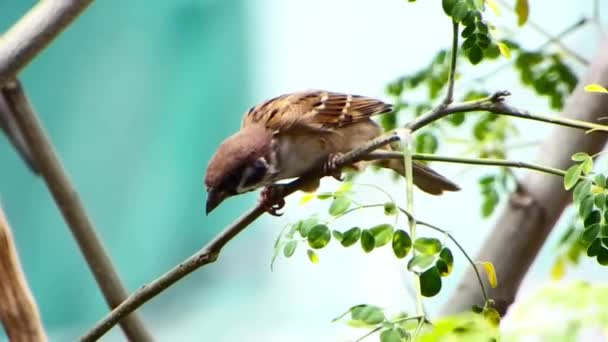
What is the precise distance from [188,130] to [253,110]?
1282mm

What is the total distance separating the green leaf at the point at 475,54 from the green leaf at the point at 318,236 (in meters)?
0.24

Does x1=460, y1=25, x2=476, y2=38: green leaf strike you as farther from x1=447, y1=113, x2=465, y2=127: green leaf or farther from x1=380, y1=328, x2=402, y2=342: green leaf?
x1=447, y1=113, x2=465, y2=127: green leaf

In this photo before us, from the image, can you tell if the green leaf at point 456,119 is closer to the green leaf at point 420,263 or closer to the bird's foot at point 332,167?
the bird's foot at point 332,167

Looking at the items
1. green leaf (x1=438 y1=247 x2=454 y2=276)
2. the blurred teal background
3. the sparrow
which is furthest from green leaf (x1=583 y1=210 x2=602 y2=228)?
the blurred teal background

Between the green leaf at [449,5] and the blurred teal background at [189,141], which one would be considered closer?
the green leaf at [449,5]

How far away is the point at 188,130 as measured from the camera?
2.90 meters

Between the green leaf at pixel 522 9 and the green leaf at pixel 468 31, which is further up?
the green leaf at pixel 468 31

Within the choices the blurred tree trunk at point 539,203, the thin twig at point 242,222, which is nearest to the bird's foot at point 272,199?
the thin twig at point 242,222

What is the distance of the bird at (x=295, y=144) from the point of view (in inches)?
53.4

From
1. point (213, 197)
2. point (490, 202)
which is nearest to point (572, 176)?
point (213, 197)

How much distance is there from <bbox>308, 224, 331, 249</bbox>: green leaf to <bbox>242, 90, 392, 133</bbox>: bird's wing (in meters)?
0.65

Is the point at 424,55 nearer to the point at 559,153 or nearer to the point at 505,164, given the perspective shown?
the point at 559,153

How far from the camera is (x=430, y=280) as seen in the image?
86 cm

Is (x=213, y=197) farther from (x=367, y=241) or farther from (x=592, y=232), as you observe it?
(x=592, y=232)
